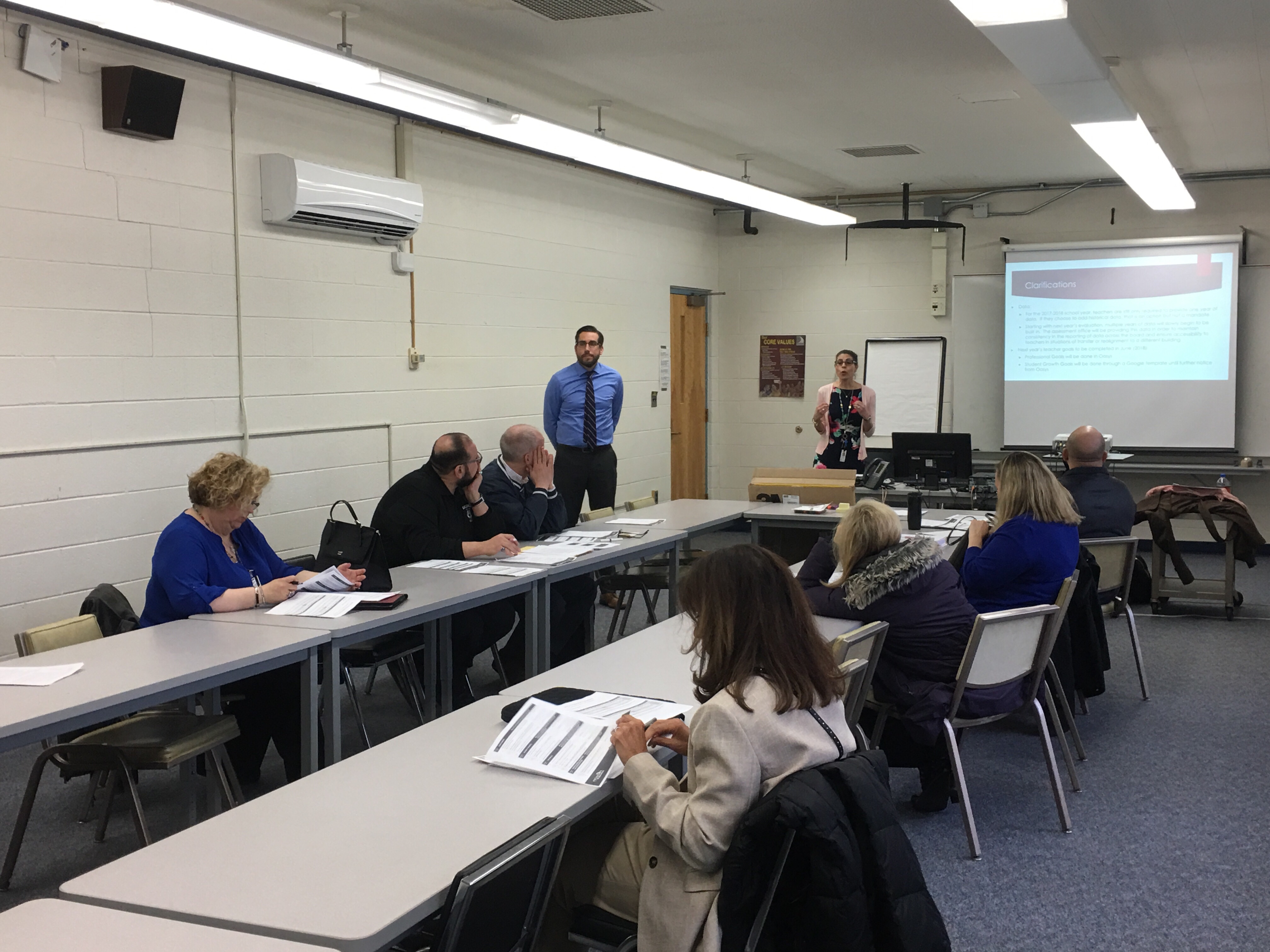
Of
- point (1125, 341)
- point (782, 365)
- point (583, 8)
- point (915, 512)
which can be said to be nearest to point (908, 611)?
point (915, 512)

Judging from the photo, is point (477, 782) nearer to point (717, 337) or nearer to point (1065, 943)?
point (1065, 943)

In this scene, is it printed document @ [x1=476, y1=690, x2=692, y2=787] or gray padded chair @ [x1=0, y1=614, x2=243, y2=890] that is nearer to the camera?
printed document @ [x1=476, y1=690, x2=692, y2=787]

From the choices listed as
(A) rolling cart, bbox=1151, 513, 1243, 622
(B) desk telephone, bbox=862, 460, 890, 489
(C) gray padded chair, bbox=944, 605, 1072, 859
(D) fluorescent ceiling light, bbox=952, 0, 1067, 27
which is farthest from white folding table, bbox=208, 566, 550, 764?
(A) rolling cart, bbox=1151, 513, 1243, 622

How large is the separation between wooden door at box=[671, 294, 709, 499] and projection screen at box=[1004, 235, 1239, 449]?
105 inches

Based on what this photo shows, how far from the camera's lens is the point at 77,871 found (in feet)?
10.9

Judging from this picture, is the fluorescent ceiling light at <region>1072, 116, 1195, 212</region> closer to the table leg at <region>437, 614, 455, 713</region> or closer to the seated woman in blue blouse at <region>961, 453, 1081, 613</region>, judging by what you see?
the seated woman in blue blouse at <region>961, 453, 1081, 613</region>

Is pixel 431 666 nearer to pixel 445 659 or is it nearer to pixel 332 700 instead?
pixel 445 659

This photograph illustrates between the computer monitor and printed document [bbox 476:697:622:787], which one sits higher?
the computer monitor

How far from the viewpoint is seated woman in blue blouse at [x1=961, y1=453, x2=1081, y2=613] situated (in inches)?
161

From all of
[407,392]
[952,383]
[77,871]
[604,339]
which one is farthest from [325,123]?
[952,383]

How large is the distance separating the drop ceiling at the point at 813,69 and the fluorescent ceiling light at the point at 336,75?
35 centimetres

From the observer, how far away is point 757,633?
2080mm

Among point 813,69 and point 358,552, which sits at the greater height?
point 813,69

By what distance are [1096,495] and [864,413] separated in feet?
9.88
